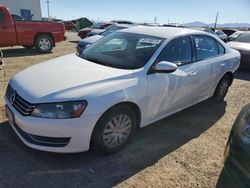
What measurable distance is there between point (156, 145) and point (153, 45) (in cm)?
146

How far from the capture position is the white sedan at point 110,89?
2.83 metres

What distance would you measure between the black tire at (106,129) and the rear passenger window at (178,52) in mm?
881

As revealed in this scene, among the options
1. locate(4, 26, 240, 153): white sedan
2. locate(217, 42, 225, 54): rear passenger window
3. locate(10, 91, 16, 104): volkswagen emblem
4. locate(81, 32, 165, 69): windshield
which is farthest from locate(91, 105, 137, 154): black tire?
locate(217, 42, 225, 54): rear passenger window

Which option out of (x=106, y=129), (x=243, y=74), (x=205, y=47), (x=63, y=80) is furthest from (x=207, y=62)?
(x=243, y=74)

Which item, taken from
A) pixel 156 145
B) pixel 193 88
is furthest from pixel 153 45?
pixel 156 145

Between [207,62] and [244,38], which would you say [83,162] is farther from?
[244,38]

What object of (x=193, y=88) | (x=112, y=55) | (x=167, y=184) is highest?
(x=112, y=55)

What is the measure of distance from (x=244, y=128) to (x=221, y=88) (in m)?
3.20

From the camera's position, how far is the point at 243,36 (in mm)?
10445

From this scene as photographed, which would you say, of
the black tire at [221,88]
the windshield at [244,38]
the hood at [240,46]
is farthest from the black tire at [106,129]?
the windshield at [244,38]

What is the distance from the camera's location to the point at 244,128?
2289mm

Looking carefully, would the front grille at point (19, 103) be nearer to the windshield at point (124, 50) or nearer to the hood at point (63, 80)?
the hood at point (63, 80)

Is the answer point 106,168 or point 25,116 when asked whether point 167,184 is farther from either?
point 25,116

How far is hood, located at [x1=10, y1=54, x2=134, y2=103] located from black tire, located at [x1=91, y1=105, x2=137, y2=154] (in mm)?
346
